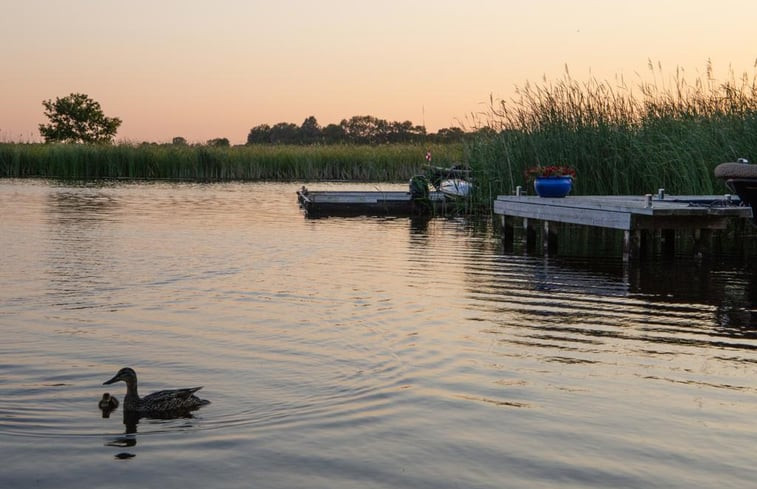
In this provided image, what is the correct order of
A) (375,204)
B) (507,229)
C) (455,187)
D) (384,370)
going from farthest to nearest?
(375,204)
(455,187)
(507,229)
(384,370)

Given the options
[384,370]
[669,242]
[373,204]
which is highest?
[373,204]

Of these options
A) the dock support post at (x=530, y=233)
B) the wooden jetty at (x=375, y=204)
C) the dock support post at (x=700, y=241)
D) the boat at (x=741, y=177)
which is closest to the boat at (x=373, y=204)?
the wooden jetty at (x=375, y=204)

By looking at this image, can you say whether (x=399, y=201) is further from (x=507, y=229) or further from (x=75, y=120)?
(x=75, y=120)

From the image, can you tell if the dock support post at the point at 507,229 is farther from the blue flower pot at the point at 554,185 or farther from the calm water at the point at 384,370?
the calm water at the point at 384,370

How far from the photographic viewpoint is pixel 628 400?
24.5ft

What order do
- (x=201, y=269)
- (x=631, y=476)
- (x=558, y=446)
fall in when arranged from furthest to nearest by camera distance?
1. (x=201, y=269)
2. (x=558, y=446)
3. (x=631, y=476)

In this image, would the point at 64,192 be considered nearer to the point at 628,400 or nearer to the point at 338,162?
the point at 338,162

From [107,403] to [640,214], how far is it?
9.87m

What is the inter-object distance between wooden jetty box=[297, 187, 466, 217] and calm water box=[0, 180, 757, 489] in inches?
461

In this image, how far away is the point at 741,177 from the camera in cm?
1491

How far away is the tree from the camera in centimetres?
8069

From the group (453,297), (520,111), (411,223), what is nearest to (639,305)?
(453,297)

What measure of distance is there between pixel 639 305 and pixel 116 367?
5.88 meters

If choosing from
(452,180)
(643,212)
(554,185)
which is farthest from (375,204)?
(643,212)
